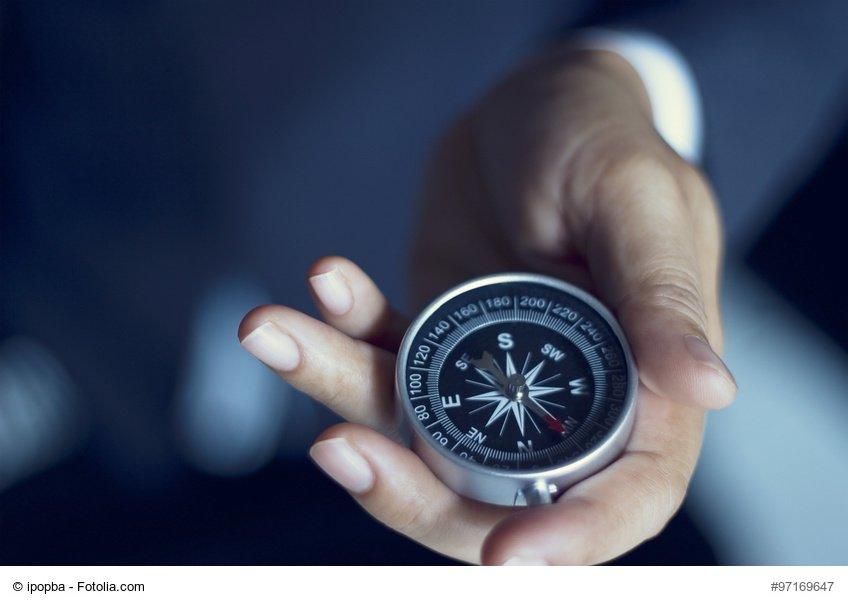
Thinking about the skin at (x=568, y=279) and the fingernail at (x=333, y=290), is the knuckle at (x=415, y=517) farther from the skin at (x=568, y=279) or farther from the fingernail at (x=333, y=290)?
the fingernail at (x=333, y=290)

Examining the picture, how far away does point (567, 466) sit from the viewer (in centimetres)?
175

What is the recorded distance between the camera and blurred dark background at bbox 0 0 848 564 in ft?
10.8

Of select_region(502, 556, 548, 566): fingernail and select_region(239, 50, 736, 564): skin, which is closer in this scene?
select_region(502, 556, 548, 566): fingernail

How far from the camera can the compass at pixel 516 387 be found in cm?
179

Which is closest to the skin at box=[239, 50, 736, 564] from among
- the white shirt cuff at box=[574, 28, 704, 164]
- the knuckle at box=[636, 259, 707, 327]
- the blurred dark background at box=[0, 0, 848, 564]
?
the knuckle at box=[636, 259, 707, 327]

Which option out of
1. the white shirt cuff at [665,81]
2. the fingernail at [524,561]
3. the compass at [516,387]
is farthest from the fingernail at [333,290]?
the white shirt cuff at [665,81]

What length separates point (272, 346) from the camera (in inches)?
72.1

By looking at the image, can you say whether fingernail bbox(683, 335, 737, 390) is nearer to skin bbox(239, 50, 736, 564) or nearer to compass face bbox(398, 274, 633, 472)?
skin bbox(239, 50, 736, 564)

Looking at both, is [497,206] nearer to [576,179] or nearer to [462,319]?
[576,179]

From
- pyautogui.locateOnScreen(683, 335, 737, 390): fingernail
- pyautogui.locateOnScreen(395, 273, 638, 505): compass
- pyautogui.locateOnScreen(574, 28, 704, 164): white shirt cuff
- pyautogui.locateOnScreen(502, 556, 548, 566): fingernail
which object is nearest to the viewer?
pyautogui.locateOnScreen(502, 556, 548, 566): fingernail

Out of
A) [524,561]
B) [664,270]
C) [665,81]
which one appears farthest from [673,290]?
[665,81]

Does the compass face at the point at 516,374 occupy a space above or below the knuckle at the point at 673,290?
below

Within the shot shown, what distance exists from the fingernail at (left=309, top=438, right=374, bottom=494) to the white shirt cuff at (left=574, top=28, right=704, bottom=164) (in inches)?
84.7

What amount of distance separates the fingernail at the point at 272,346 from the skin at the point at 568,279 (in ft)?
0.06
